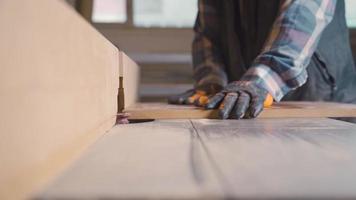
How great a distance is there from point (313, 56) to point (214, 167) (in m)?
1.36

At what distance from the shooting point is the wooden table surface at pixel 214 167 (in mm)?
401

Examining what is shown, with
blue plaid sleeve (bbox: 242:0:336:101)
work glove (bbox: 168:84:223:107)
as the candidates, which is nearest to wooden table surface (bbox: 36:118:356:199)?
blue plaid sleeve (bbox: 242:0:336:101)

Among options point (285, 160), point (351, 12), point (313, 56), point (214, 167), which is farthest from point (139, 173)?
point (351, 12)

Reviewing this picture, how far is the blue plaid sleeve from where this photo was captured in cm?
132

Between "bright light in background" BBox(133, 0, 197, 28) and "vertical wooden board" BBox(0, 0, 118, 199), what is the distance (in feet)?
8.96

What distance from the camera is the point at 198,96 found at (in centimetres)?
154

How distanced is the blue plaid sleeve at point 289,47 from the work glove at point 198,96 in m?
0.20

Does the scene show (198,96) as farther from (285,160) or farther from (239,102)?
(285,160)

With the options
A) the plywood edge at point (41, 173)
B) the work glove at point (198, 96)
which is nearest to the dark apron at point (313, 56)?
the work glove at point (198, 96)

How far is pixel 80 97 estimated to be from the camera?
686 mm

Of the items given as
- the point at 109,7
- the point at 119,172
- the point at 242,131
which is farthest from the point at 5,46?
the point at 109,7

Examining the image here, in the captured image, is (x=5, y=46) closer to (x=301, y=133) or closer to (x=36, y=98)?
(x=36, y=98)

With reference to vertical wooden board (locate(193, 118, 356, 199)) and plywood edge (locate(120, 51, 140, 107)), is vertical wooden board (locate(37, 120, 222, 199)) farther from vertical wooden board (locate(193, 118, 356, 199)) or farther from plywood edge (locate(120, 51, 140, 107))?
plywood edge (locate(120, 51, 140, 107))

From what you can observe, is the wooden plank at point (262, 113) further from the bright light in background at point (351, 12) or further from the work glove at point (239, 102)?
the bright light in background at point (351, 12)
